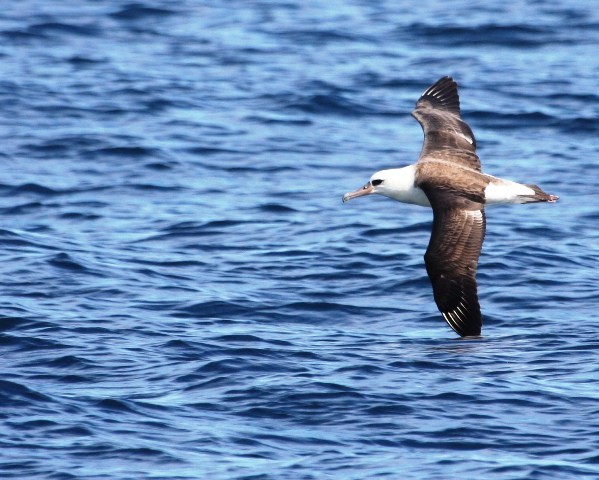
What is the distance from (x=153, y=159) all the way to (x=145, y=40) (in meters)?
7.10

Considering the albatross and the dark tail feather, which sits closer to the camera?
the albatross

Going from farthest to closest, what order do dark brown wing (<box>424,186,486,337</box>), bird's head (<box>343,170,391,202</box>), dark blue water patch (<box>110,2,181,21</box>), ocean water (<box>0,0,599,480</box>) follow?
dark blue water patch (<box>110,2,181,21</box>) < bird's head (<box>343,170,391,202</box>) < dark brown wing (<box>424,186,486,337</box>) < ocean water (<box>0,0,599,480</box>)

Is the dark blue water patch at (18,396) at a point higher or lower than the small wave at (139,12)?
lower

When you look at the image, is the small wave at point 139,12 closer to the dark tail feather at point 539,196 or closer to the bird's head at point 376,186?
the bird's head at point 376,186

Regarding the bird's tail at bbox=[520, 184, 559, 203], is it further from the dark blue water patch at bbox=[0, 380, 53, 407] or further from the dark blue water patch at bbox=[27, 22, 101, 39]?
the dark blue water patch at bbox=[27, 22, 101, 39]

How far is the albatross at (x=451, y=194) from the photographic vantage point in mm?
12500

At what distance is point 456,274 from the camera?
12.5 m

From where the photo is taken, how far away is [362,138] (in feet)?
Result: 66.2

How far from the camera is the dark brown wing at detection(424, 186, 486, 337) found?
41.0ft

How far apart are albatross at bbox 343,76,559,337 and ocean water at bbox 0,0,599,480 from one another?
1.63ft

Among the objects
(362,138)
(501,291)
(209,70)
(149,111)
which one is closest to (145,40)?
(209,70)

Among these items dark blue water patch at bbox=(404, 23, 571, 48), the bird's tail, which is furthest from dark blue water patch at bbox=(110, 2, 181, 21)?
the bird's tail

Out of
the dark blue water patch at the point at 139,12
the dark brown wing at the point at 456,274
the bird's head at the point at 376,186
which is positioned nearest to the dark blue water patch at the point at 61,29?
the dark blue water patch at the point at 139,12

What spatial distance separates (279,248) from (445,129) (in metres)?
2.27
